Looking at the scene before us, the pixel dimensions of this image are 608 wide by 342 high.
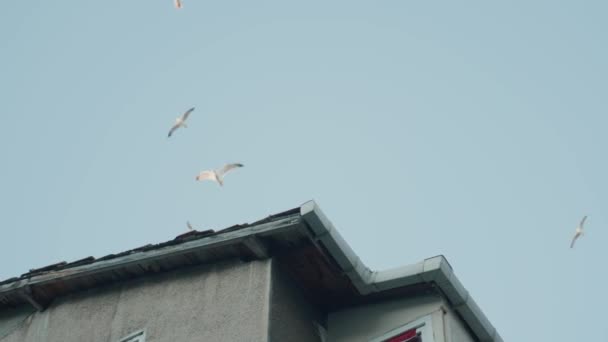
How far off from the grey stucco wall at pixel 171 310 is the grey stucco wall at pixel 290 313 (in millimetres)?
108

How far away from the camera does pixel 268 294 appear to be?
11109 mm

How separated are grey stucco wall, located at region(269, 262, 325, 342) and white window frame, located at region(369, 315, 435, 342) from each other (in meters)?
0.69

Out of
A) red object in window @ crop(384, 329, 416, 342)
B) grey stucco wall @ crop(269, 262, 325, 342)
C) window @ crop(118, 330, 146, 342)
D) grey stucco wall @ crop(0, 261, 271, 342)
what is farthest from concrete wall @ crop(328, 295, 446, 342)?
window @ crop(118, 330, 146, 342)

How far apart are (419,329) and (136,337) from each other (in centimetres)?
296

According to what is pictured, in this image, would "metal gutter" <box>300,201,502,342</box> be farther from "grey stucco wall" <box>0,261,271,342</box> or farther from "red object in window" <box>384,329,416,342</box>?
"grey stucco wall" <box>0,261,271,342</box>

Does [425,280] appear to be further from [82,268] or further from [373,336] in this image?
[82,268]

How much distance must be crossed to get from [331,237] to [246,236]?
2.90 ft

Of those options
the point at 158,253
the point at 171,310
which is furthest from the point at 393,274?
the point at 158,253

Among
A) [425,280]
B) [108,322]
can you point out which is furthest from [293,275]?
[108,322]

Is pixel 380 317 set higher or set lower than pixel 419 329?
higher

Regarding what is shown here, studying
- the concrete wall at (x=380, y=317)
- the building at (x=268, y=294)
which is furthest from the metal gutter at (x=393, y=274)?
the concrete wall at (x=380, y=317)

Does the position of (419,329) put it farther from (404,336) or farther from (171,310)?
(171,310)

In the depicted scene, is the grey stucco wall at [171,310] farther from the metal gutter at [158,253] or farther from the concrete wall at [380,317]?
the concrete wall at [380,317]

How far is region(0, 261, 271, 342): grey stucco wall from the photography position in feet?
36.5
